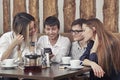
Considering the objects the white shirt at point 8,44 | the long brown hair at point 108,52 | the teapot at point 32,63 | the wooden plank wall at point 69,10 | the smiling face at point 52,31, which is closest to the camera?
the teapot at point 32,63

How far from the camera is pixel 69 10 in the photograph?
444 cm

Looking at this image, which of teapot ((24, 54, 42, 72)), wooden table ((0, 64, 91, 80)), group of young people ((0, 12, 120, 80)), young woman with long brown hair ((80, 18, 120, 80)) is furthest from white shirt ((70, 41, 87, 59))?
teapot ((24, 54, 42, 72))

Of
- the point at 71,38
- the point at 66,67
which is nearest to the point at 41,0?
the point at 71,38

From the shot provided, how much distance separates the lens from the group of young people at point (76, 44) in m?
2.80

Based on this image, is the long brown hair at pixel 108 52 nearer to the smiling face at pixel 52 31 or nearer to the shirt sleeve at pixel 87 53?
the shirt sleeve at pixel 87 53

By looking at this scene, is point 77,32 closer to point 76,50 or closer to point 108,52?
point 76,50

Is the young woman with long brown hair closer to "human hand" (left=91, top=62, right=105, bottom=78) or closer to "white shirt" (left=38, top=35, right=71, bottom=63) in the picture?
"human hand" (left=91, top=62, right=105, bottom=78)

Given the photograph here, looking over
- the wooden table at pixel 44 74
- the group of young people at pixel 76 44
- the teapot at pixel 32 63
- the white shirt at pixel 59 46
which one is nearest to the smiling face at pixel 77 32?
the group of young people at pixel 76 44

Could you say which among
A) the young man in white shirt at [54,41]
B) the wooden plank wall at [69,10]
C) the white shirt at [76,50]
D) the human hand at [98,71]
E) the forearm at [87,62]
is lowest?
the human hand at [98,71]

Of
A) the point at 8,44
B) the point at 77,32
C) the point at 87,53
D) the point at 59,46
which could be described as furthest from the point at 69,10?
the point at 87,53

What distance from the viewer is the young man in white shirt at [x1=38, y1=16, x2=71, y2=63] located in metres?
3.63

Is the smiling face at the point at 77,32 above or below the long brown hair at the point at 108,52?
above

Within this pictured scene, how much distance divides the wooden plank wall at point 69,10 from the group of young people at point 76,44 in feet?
1.82

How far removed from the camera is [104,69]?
9.23 ft
